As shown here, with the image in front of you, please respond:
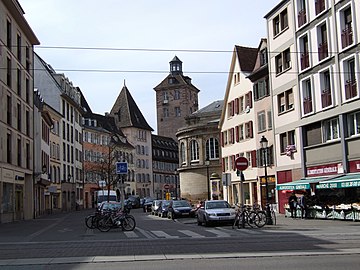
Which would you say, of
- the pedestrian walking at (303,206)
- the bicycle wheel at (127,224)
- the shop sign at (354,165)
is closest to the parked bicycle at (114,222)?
the bicycle wheel at (127,224)

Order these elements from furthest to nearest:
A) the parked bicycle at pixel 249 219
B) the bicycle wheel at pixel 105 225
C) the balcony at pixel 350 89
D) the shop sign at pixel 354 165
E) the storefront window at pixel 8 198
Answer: the storefront window at pixel 8 198 → the balcony at pixel 350 89 → the shop sign at pixel 354 165 → the bicycle wheel at pixel 105 225 → the parked bicycle at pixel 249 219

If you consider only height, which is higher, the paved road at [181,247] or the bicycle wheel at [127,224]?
the bicycle wheel at [127,224]

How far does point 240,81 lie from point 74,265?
43.0 meters

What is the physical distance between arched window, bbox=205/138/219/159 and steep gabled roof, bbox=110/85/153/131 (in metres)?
45.9

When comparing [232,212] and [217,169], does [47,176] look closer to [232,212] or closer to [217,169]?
[217,169]

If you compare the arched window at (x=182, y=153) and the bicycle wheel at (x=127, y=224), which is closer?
the bicycle wheel at (x=127, y=224)

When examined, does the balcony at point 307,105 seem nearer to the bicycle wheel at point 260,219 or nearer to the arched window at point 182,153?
the bicycle wheel at point 260,219

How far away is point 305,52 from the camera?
126 ft

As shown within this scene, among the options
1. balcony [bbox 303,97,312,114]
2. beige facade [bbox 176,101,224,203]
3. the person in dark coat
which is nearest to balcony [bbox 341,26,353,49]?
balcony [bbox 303,97,312,114]

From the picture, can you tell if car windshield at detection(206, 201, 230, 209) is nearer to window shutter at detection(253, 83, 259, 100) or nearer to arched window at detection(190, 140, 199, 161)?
window shutter at detection(253, 83, 259, 100)

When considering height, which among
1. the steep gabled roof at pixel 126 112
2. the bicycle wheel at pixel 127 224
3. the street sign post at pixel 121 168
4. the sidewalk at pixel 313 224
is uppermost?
the steep gabled roof at pixel 126 112

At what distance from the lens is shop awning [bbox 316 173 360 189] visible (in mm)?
29367

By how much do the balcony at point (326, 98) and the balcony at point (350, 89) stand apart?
6.74 feet

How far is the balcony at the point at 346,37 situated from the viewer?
32.4 m
